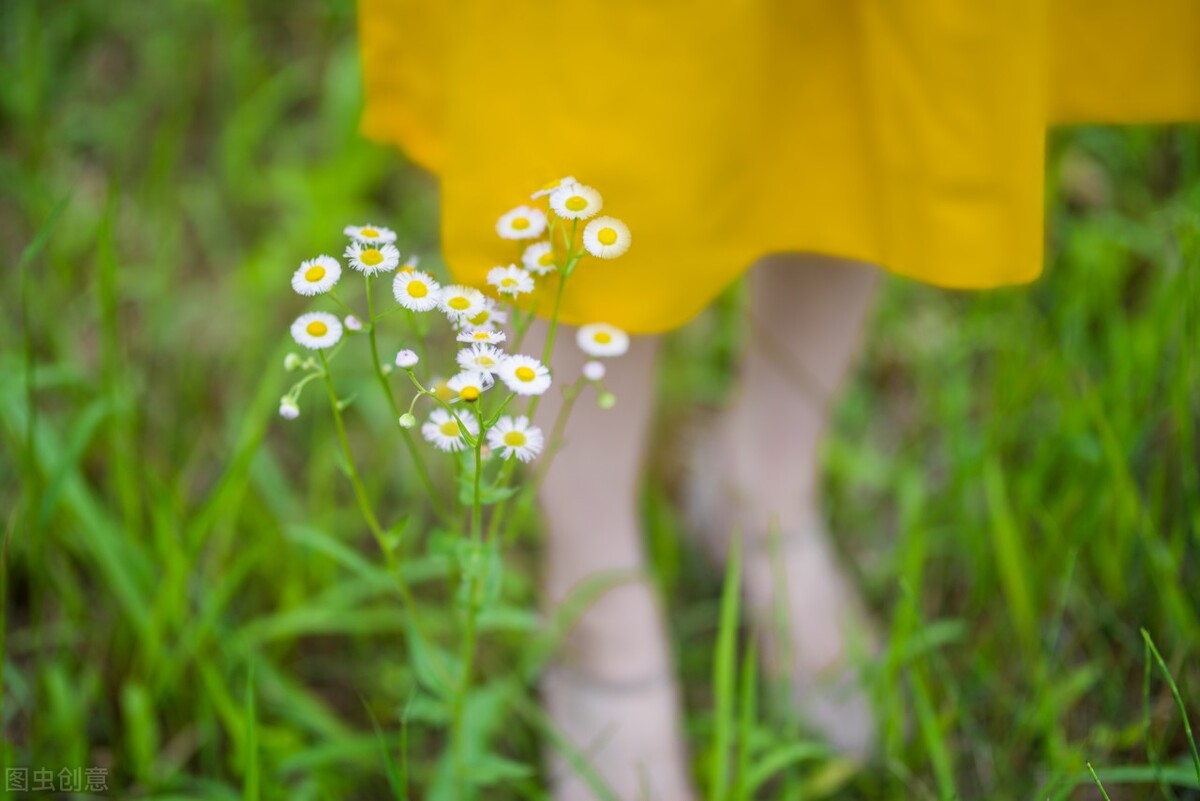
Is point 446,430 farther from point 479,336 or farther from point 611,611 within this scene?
point 611,611

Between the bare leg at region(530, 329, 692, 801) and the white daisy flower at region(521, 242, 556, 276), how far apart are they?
17 cm

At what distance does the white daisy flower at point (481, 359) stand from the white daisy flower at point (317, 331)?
69mm

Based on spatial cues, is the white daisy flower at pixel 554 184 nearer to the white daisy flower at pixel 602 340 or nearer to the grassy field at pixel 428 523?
the white daisy flower at pixel 602 340

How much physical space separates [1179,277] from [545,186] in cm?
57

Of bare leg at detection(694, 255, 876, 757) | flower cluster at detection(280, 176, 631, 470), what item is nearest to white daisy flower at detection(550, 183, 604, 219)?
flower cluster at detection(280, 176, 631, 470)

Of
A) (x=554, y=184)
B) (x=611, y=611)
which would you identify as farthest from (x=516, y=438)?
(x=611, y=611)

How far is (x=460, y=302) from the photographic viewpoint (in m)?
0.49

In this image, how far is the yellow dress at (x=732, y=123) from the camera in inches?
20.2

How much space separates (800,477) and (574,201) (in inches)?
20.1

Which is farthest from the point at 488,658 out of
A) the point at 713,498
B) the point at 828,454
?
the point at 828,454

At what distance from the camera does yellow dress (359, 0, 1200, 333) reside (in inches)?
20.2

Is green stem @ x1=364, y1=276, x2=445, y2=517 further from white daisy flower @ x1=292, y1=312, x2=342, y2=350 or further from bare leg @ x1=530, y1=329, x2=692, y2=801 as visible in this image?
bare leg @ x1=530, y1=329, x2=692, y2=801

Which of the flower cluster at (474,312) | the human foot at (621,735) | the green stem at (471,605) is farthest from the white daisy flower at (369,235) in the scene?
the human foot at (621,735)

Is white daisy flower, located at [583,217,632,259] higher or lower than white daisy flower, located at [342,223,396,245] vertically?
lower
